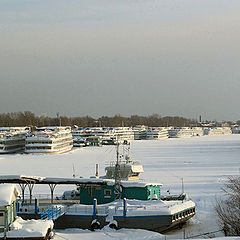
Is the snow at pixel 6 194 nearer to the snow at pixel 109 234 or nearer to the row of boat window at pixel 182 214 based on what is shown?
the snow at pixel 109 234

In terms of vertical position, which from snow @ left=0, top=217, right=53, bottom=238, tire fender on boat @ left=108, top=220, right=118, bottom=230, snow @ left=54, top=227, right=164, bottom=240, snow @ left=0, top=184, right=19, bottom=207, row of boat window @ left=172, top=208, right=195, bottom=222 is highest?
snow @ left=0, top=184, right=19, bottom=207

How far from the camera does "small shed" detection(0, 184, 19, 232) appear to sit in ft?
76.8

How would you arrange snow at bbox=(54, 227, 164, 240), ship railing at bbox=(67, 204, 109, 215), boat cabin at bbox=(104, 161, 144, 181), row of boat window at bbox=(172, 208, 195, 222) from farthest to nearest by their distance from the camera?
boat cabin at bbox=(104, 161, 144, 181) → ship railing at bbox=(67, 204, 109, 215) → row of boat window at bbox=(172, 208, 195, 222) → snow at bbox=(54, 227, 164, 240)

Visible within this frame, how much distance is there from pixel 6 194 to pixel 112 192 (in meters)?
8.47

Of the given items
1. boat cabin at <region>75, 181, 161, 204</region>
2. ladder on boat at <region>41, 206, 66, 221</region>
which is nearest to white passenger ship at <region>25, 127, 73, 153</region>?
boat cabin at <region>75, 181, 161, 204</region>

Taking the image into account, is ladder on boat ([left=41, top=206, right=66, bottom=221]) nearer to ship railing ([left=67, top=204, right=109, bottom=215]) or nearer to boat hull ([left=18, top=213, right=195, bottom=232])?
ship railing ([left=67, top=204, right=109, bottom=215])

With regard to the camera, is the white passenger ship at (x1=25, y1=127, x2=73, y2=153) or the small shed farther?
the white passenger ship at (x1=25, y1=127, x2=73, y2=153)

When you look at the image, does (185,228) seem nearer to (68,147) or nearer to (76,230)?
(76,230)

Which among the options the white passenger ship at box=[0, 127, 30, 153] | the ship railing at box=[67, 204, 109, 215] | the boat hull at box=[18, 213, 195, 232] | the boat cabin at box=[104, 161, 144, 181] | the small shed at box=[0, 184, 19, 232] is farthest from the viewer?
the white passenger ship at box=[0, 127, 30, 153]

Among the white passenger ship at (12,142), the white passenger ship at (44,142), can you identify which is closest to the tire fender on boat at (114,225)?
the white passenger ship at (44,142)

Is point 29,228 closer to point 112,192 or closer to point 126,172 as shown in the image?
point 112,192

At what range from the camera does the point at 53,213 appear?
27.9 m

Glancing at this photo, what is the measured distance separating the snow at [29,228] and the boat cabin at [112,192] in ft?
21.7

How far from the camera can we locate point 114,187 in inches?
1209
